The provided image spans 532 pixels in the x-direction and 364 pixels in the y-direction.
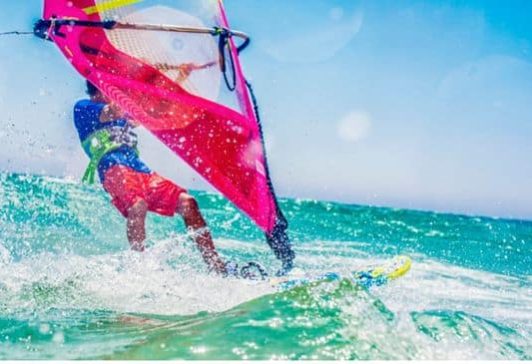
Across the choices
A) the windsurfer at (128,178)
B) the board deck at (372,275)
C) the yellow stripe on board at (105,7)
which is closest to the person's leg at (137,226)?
the windsurfer at (128,178)

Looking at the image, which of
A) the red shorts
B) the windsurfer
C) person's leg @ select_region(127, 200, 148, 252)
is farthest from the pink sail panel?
person's leg @ select_region(127, 200, 148, 252)

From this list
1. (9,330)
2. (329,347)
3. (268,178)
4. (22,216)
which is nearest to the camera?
(329,347)

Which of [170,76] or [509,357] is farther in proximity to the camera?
[170,76]

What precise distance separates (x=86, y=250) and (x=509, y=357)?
5.97 meters

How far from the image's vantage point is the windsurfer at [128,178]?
4160 mm

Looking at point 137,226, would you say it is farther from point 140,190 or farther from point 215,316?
point 215,316

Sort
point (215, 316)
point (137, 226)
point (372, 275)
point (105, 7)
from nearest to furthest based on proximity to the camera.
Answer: point (215, 316)
point (137, 226)
point (372, 275)
point (105, 7)

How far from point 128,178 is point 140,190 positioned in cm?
→ 13

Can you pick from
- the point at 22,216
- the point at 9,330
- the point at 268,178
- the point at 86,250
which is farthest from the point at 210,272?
the point at 22,216

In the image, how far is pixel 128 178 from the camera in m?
4.21

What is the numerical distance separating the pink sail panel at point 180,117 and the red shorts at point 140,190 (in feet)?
1.04

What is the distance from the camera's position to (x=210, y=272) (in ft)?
13.6

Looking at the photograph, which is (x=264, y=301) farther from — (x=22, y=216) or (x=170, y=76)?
(x=22, y=216)

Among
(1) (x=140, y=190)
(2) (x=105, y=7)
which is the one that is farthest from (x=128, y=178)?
(2) (x=105, y=7)
